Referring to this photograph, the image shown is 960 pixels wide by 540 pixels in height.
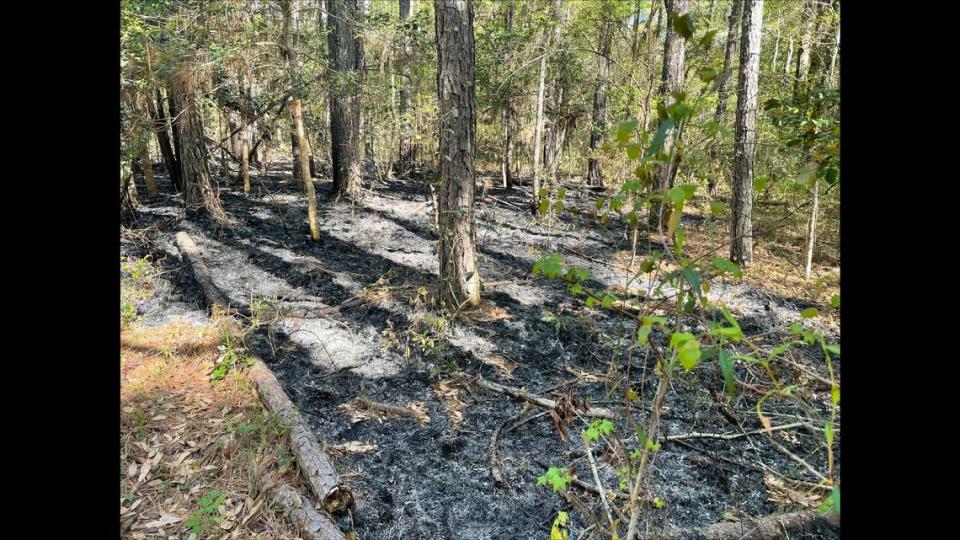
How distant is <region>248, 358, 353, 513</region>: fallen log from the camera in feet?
10.8

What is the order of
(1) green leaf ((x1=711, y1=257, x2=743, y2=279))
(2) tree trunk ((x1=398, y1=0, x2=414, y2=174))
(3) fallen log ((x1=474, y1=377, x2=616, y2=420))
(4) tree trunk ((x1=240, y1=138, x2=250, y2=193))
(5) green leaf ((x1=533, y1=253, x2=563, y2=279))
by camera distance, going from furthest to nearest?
(4) tree trunk ((x1=240, y1=138, x2=250, y2=193)), (2) tree trunk ((x1=398, y1=0, x2=414, y2=174)), (3) fallen log ((x1=474, y1=377, x2=616, y2=420)), (5) green leaf ((x1=533, y1=253, x2=563, y2=279)), (1) green leaf ((x1=711, y1=257, x2=743, y2=279))

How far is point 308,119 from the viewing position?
1059 cm

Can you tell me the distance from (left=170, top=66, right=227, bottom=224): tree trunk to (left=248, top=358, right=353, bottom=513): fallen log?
6982 millimetres

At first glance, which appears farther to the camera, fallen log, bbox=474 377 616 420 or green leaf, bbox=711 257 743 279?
fallen log, bbox=474 377 616 420

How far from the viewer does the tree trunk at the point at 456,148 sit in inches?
241

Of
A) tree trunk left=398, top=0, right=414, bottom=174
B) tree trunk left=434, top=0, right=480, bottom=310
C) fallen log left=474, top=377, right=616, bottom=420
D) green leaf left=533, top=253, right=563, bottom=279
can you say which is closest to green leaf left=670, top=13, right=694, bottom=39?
green leaf left=533, top=253, right=563, bottom=279

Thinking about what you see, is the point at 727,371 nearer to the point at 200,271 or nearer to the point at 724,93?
the point at 200,271

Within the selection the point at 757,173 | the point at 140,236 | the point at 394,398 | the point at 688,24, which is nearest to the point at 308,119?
the point at 140,236

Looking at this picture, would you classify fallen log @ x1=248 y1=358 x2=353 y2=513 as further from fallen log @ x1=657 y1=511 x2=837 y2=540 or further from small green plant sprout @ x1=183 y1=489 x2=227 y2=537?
fallen log @ x1=657 y1=511 x2=837 y2=540

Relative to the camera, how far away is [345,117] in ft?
41.0

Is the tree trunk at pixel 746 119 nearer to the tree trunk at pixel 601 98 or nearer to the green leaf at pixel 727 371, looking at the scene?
the tree trunk at pixel 601 98

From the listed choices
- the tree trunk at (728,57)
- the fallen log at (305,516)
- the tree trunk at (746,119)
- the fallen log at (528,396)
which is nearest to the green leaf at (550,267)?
the fallen log at (305,516)
